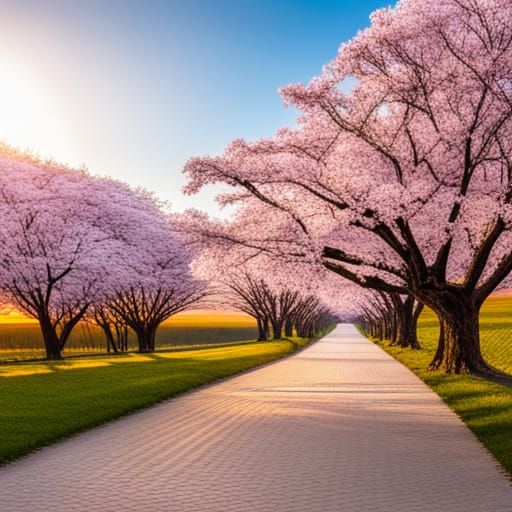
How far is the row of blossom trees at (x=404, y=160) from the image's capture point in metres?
19.2

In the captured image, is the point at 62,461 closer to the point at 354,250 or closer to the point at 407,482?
the point at 407,482

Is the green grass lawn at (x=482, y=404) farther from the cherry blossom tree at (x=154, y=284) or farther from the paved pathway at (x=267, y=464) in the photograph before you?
the cherry blossom tree at (x=154, y=284)

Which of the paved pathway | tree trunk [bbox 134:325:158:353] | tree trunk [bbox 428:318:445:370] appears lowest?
the paved pathway

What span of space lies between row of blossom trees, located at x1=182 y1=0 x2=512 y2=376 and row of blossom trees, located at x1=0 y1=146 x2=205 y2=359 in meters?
11.8

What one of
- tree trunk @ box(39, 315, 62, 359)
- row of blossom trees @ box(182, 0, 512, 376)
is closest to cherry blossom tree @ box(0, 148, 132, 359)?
tree trunk @ box(39, 315, 62, 359)

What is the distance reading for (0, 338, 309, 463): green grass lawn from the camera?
12320mm

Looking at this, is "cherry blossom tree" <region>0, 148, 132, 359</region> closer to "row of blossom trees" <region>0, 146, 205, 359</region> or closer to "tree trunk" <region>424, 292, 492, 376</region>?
"row of blossom trees" <region>0, 146, 205, 359</region>

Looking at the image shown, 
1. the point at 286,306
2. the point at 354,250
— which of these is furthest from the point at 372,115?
the point at 286,306

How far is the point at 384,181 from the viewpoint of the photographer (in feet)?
76.9

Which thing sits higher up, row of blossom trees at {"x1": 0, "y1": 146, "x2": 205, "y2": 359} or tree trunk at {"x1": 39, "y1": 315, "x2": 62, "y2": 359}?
row of blossom trees at {"x1": 0, "y1": 146, "x2": 205, "y2": 359}

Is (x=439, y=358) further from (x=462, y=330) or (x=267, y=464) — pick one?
(x=267, y=464)

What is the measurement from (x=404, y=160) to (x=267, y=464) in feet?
48.7

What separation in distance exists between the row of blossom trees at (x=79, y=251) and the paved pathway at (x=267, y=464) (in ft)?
68.9

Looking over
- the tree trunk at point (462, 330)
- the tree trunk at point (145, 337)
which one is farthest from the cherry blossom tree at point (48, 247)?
the tree trunk at point (462, 330)
